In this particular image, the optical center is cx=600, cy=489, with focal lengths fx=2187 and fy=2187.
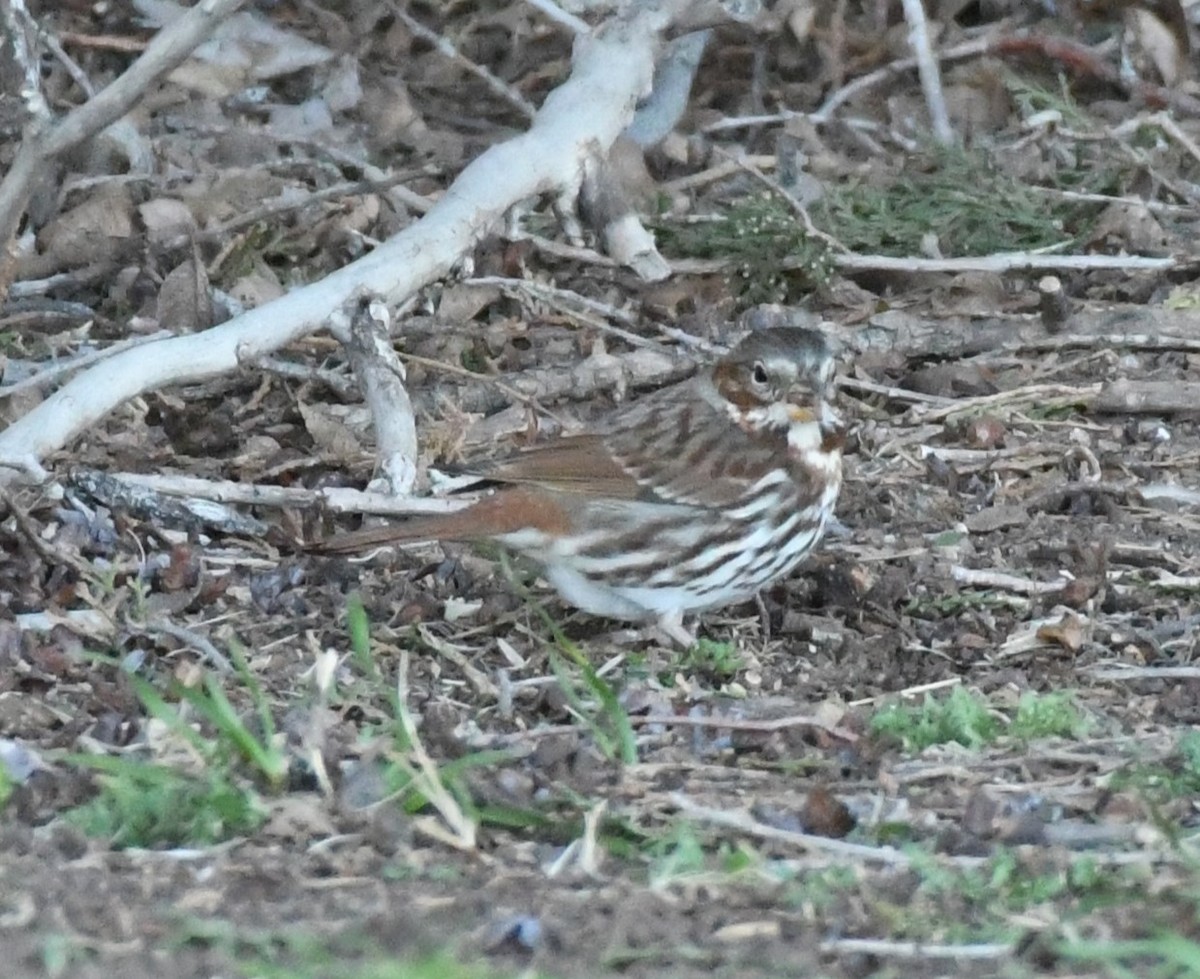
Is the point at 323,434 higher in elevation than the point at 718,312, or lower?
lower

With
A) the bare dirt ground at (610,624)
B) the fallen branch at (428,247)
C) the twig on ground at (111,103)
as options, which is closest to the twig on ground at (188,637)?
the bare dirt ground at (610,624)

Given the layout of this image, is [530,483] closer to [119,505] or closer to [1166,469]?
[119,505]

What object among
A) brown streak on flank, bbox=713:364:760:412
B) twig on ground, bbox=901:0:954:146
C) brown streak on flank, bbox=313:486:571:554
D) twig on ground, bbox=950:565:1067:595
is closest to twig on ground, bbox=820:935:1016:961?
brown streak on flank, bbox=313:486:571:554

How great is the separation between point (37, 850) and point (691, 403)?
2.46 meters

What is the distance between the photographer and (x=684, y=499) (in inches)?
202

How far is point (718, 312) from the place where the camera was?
→ 6613 millimetres

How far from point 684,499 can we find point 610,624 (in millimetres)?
362

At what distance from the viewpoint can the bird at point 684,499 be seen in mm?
5004

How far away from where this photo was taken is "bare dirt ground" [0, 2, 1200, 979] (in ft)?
10.2

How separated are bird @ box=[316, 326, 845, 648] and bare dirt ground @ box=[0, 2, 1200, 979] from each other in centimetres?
15

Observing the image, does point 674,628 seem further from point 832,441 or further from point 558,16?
point 558,16

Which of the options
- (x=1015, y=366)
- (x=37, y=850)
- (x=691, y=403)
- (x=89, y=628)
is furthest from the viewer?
(x=1015, y=366)

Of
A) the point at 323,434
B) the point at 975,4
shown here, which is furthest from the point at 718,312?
the point at 975,4

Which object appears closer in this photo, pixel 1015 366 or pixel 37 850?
pixel 37 850
